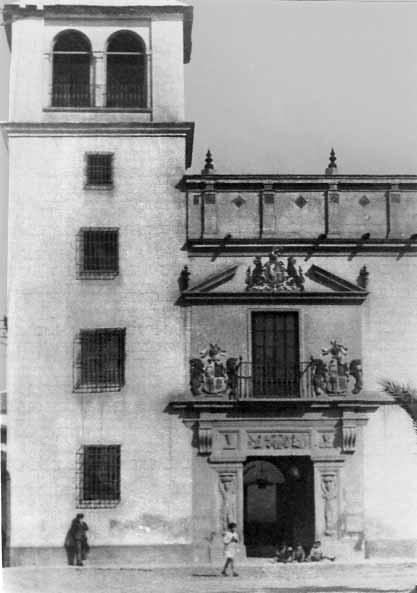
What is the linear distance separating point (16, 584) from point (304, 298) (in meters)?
10.4

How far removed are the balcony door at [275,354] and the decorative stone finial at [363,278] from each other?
6.31 feet

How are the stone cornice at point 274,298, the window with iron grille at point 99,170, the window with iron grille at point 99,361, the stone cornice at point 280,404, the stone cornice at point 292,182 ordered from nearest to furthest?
1. the stone cornice at point 280,404
2. the window with iron grille at point 99,361
3. the stone cornice at point 274,298
4. the stone cornice at point 292,182
5. the window with iron grille at point 99,170

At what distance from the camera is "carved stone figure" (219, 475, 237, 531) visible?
31938 mm

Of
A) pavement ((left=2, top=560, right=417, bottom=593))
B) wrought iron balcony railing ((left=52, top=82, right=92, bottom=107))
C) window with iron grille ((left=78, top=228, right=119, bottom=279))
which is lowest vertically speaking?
pavement ((left=2, top=560, right=417, bottom=593))

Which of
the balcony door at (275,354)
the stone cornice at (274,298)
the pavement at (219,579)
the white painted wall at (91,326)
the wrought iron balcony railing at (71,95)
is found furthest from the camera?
the wrought iron balcony railing at (71,95)

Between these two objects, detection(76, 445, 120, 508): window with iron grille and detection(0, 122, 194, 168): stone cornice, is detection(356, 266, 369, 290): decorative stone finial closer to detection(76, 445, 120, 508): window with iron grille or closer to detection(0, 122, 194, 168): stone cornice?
detection(0, 122, 194, 168): stone cornice

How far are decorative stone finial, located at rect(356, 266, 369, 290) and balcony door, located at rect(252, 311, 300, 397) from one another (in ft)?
6.31

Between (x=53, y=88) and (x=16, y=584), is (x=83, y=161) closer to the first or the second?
(x=53, y=88)

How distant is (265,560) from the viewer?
104 feet

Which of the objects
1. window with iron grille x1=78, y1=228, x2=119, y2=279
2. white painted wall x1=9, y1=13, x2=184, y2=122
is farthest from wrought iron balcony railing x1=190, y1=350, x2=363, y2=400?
white painted wall x1=9, y1=13, x2=184, y2=122

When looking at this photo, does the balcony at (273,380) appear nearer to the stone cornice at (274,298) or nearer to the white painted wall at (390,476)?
the white painted wall at (390,476)

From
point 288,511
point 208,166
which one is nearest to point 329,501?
point 288,511

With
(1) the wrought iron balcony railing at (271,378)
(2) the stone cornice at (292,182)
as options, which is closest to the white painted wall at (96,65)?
(2) the stone cornice at (292,182)

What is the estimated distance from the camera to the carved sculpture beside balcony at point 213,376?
3225 cm
